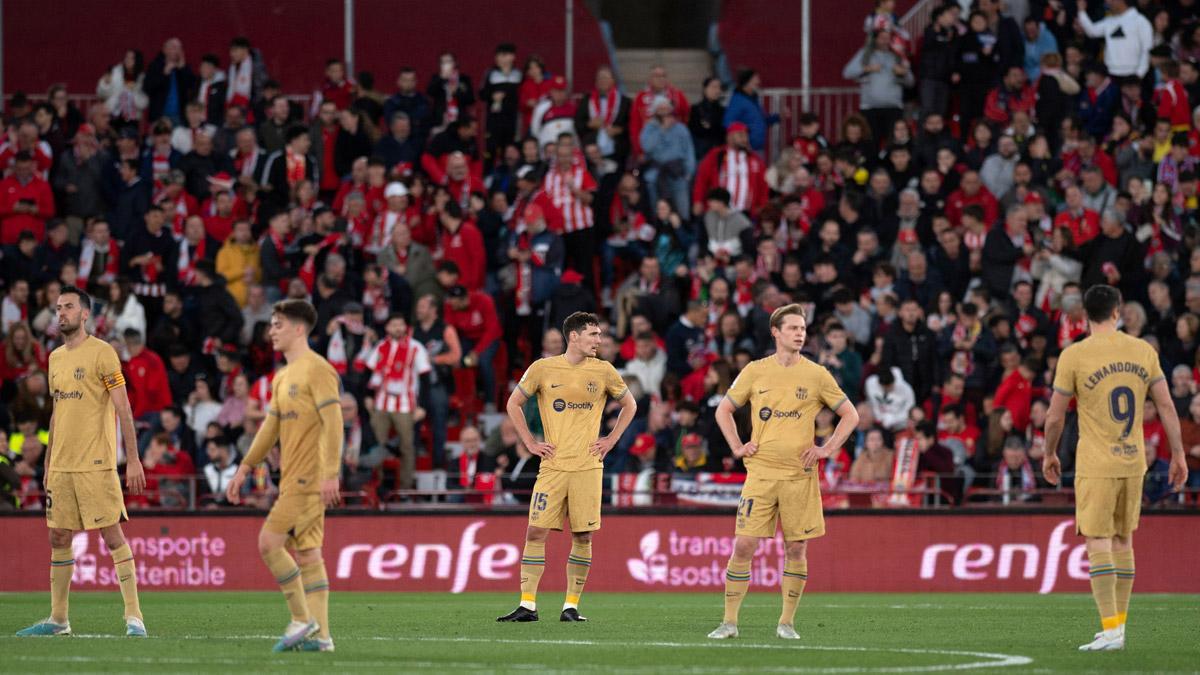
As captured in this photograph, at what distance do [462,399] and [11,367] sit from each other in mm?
5894

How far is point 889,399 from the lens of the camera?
72.5 feet

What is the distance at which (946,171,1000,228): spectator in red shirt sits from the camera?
24.6m

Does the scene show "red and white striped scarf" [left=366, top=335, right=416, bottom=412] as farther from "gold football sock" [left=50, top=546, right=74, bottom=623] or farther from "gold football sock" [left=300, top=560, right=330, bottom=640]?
"gold football sock" [left=300, top=560, right=330, bottom=640]

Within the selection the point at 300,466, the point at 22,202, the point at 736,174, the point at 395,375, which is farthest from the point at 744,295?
the point at 300,466

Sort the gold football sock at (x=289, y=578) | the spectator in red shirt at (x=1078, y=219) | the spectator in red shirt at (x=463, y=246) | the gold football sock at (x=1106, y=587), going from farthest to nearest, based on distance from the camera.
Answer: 1. the spectator in red shirt at (x=463, y=246)
2. the spectator in red shirt at (x=1078, y=219)
3. the gold football sock at (x=1106, y=587)
4. the gold football sock at (x=289, y=578)

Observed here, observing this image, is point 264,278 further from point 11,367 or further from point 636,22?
point 636,22

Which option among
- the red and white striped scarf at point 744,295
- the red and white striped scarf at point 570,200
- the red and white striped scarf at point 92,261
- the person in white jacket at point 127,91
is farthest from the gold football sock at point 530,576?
the person in white jacket at point 127,91

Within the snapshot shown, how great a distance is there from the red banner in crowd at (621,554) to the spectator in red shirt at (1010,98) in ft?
24.6

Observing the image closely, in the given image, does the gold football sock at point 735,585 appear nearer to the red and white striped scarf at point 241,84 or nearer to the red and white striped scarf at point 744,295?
the red and white striped scarf at point 744,295

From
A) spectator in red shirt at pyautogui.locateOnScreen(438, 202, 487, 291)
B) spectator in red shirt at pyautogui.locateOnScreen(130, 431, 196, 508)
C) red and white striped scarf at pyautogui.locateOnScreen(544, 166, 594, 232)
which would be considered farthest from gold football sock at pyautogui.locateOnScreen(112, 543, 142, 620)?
red and white striped scarf at pyautogui.locateOnScreen(544, 166, 594, 232)

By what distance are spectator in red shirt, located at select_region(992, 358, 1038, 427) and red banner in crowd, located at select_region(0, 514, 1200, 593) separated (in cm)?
144

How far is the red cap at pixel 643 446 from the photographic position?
2205 centimetres

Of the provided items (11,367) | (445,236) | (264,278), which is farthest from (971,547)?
(11,367)

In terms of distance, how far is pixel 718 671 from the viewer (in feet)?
34.9
